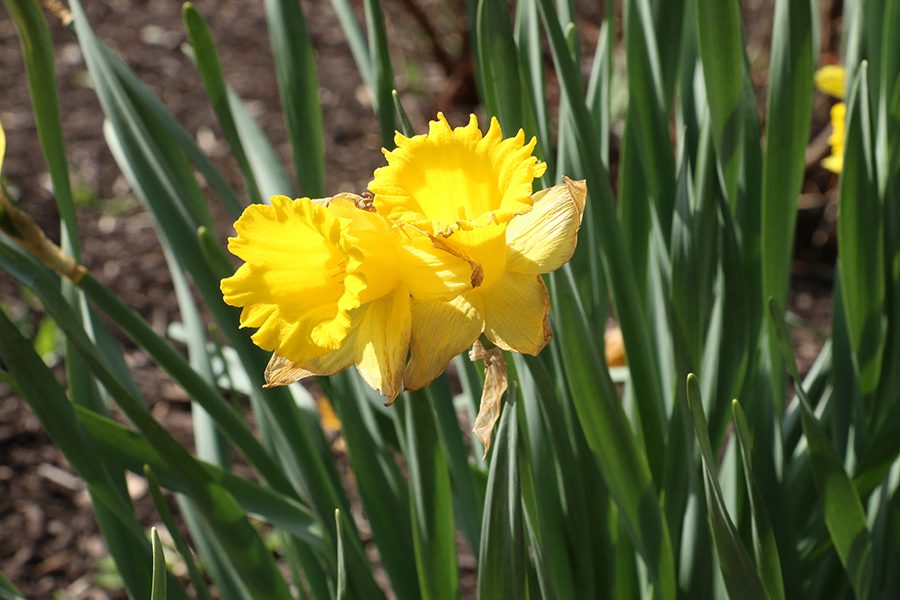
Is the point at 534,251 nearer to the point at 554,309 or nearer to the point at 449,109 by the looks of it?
the point at 554,309

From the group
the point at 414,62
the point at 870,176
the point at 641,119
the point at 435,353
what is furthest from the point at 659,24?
the point at 414,62

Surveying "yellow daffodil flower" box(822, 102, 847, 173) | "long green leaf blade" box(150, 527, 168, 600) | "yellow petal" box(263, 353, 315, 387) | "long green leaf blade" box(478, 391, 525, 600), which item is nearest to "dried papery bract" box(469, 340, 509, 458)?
"long green leaf blade" box(478, 391, 525, 600)

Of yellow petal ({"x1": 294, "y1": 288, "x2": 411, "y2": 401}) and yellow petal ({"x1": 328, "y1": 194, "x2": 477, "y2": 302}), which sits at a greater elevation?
yellow petal ({"x1": 328, "y1": 194, "x2": 477, "y2": 302})

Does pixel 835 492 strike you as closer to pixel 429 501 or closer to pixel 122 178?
pixel 429 501

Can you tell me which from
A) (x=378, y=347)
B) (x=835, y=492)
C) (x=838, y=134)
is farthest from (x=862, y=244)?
(x=378, y=347)

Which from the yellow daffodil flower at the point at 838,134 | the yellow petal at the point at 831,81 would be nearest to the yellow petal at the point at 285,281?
the yellow daffodil flower at the point at 838,134

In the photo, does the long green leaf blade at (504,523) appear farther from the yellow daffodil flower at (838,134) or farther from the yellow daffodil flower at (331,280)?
the yellow daffodil flower at (838,134)

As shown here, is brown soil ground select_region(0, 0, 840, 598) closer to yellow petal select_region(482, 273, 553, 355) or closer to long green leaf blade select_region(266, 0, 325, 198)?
long green leaf blade select_region(266, 0, 325, 198)
